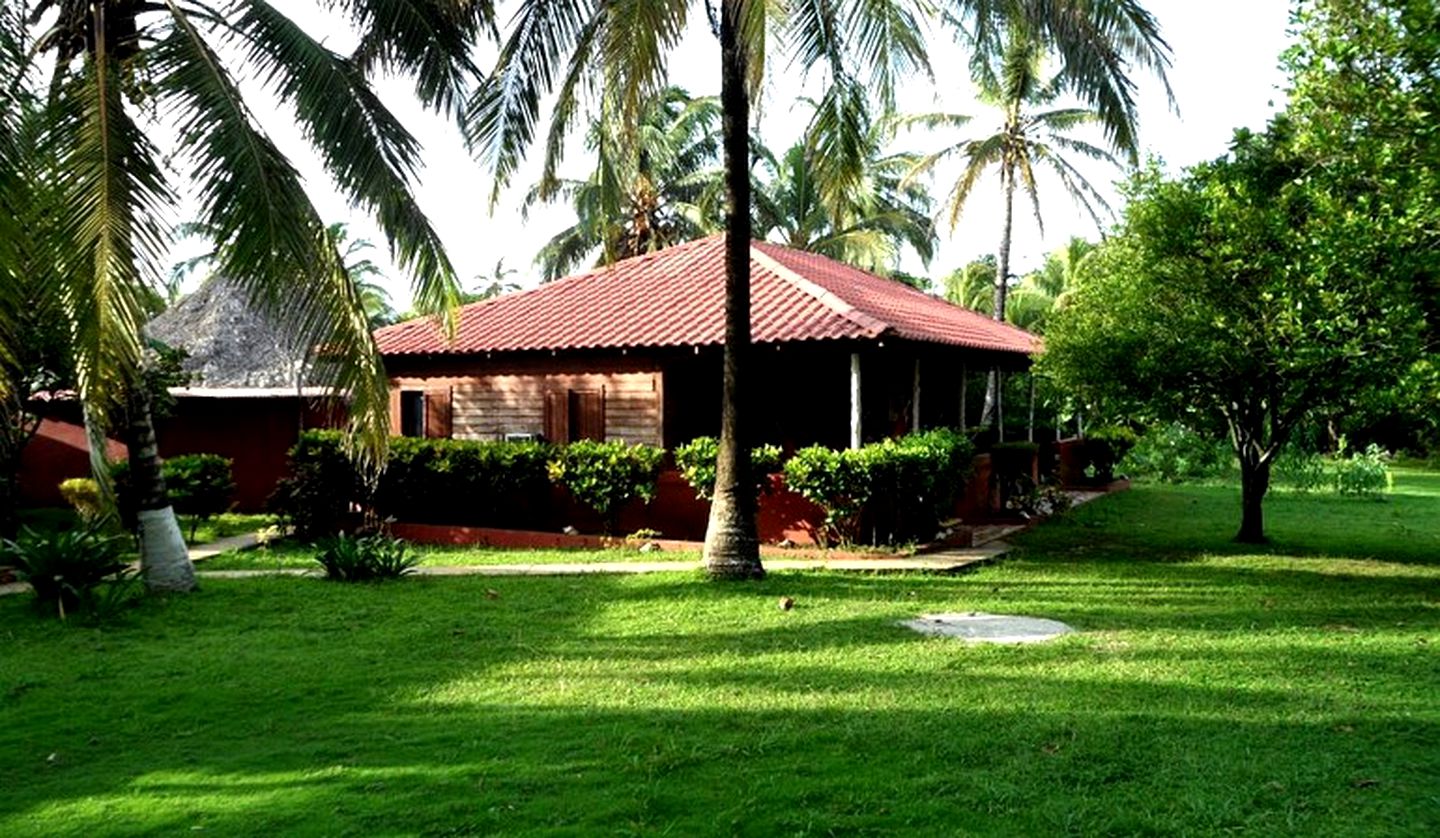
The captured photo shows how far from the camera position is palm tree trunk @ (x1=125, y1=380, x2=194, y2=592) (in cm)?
1041

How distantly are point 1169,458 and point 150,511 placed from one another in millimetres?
20469

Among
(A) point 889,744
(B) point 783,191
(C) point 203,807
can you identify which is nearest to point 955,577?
(A) point 889,744

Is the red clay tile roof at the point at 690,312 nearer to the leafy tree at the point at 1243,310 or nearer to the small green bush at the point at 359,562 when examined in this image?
the leafy tree at the point at 1243,310

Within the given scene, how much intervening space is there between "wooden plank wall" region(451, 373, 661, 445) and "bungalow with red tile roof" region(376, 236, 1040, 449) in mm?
23

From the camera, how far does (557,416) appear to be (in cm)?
1647

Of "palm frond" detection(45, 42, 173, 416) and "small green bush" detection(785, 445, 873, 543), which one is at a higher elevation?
"palm frond" detection(45, 42, 173, 416)

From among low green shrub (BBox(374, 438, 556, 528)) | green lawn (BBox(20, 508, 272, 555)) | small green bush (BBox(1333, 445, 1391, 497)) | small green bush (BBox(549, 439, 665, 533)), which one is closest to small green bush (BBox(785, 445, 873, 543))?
small green bush (BBox(549, 439, 665, 533))

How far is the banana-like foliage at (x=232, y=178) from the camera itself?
22.4 feet

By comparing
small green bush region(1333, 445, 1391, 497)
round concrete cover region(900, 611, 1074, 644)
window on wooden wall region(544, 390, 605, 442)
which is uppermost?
window on wooden wall region(544, 390, 605, 442)

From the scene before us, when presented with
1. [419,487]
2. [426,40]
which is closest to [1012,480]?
[419,487]

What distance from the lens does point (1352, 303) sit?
33.1ft

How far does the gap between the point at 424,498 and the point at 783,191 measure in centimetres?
2309

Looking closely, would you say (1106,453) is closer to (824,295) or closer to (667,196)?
(824,295)

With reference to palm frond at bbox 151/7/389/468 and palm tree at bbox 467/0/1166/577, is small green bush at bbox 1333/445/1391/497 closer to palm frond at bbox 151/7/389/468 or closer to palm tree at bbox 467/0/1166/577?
palm tree at bbox 467/0/1166/577
